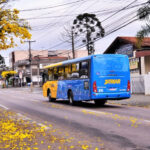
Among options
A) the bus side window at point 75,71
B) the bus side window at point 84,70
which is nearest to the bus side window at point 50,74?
the bus side window at point 75,71

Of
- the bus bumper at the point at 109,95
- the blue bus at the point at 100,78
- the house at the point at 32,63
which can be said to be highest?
the house at the point at 32,63

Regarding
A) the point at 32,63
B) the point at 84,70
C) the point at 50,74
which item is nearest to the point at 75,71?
the point at 84,70

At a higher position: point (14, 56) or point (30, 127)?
point (14, 56)

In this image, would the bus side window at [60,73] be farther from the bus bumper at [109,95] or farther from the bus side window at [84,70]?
the bus bumper at [109,95]

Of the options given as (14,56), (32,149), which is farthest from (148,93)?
(14,56)

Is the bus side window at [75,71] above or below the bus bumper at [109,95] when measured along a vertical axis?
above

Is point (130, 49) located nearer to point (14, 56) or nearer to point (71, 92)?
point (71, 92)

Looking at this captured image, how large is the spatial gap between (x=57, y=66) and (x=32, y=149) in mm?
15546

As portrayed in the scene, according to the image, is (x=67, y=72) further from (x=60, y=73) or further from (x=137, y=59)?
(x=137, y=59)

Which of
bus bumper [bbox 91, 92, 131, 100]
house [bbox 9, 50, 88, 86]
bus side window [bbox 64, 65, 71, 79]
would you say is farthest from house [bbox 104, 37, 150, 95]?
house [bbox 9, 50, 88, 86]

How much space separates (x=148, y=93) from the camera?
26688 millimetres

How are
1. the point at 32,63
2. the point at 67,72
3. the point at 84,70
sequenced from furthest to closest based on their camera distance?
the point at 32,63 < the point at 67,72 < the point at 84,70

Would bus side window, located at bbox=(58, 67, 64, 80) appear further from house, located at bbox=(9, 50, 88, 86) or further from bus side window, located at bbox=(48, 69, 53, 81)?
house, located at bbox=(9, 50, 88, 86)

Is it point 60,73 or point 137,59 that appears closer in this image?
point 60,73
